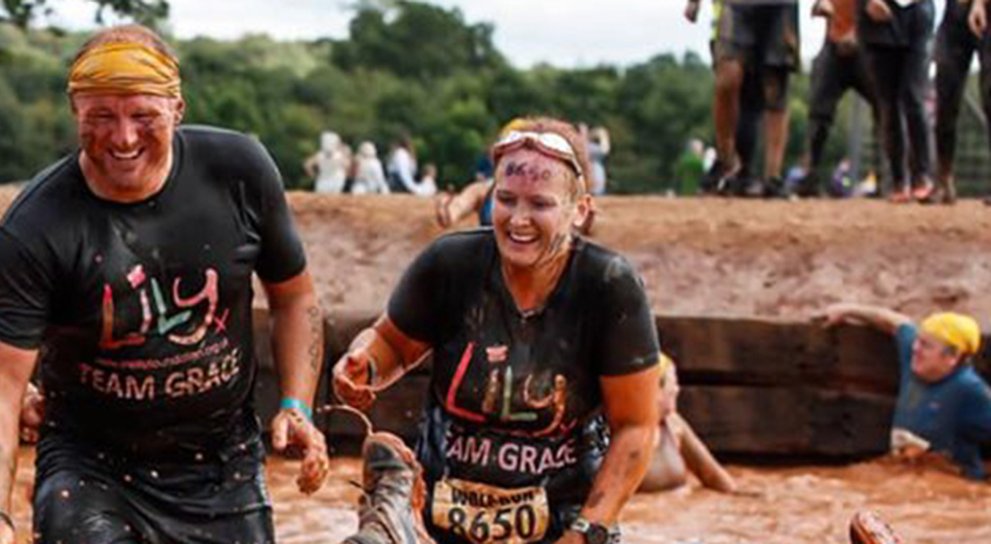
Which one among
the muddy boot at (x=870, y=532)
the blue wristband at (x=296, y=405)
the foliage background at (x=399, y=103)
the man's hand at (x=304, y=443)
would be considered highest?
the blue wristband at (x=296, y=405)

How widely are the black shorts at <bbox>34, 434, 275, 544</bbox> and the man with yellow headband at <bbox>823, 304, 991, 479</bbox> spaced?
6.05m

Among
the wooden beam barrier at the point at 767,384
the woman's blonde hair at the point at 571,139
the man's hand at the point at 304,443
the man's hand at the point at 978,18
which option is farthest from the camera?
the man's hand at the point at 978,18

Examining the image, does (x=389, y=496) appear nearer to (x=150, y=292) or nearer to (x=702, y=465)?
(x=150, y=292)

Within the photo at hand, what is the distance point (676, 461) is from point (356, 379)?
209 inches

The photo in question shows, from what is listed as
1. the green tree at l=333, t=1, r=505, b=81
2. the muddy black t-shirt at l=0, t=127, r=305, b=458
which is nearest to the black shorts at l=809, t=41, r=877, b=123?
the muddy black t-shirt at l=0, t=127, r=305, b=458

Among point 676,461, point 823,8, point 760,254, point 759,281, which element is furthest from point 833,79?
point 676,461

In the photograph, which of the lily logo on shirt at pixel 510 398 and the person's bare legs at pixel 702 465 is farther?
the person's bare legs at pixel 702 465

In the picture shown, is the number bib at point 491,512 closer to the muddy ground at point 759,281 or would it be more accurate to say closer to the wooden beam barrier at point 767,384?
the muddy ground at point 759,281

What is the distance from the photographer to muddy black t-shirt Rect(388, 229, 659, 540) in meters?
5.30

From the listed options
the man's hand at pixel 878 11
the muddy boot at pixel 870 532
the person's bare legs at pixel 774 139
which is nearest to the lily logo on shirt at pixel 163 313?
the muddy boot at pixel 870 532

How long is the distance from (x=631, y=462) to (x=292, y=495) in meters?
5.27

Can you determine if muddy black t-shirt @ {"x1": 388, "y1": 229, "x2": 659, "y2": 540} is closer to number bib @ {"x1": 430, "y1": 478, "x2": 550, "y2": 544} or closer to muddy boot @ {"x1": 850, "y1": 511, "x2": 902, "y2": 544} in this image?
number bib @ {"x1": 430, "y1": 478, "x2": 550, "y2": 544}

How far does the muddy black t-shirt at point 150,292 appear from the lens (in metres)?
4.97

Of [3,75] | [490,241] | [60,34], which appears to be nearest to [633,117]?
[3,75]
